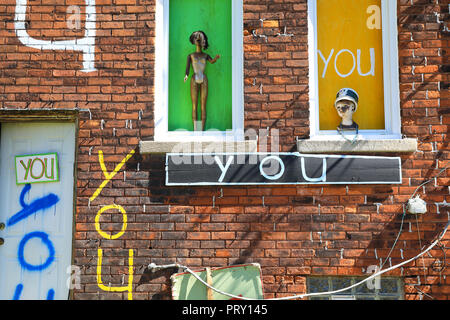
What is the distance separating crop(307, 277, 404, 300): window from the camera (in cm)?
520

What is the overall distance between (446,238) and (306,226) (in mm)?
1410

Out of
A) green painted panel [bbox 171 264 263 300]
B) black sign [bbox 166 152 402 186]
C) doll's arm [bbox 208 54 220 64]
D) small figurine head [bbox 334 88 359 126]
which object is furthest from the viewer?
doll's arm [bbox 208 54 220 64]

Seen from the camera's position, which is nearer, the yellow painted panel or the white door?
the white door

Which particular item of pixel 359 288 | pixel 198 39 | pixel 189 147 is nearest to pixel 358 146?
pixel 359 288

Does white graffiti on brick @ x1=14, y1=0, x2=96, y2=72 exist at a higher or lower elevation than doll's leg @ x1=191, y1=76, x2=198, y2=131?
higher

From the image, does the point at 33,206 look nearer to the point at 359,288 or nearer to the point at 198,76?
the point at 198,76

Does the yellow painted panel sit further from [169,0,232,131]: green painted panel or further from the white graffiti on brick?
the white graffiti on brick

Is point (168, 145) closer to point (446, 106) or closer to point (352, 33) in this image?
point (352, 33)

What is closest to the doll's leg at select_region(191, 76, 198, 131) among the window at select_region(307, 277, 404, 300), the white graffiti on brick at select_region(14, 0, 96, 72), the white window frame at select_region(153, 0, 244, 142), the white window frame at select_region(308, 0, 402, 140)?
the white window frame at select_region(153, 0, 244, 142)

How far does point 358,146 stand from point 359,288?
1453mm

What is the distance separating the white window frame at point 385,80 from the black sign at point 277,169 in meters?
0.30

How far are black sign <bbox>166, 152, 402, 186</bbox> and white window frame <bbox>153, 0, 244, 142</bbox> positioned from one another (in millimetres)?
294

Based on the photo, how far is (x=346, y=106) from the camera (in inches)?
215

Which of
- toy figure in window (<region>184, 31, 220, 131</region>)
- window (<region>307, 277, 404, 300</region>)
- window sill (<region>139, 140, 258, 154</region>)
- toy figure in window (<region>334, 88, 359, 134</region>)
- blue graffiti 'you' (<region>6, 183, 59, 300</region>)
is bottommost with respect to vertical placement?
window (<region>307, 277, 404, 300</region>)
